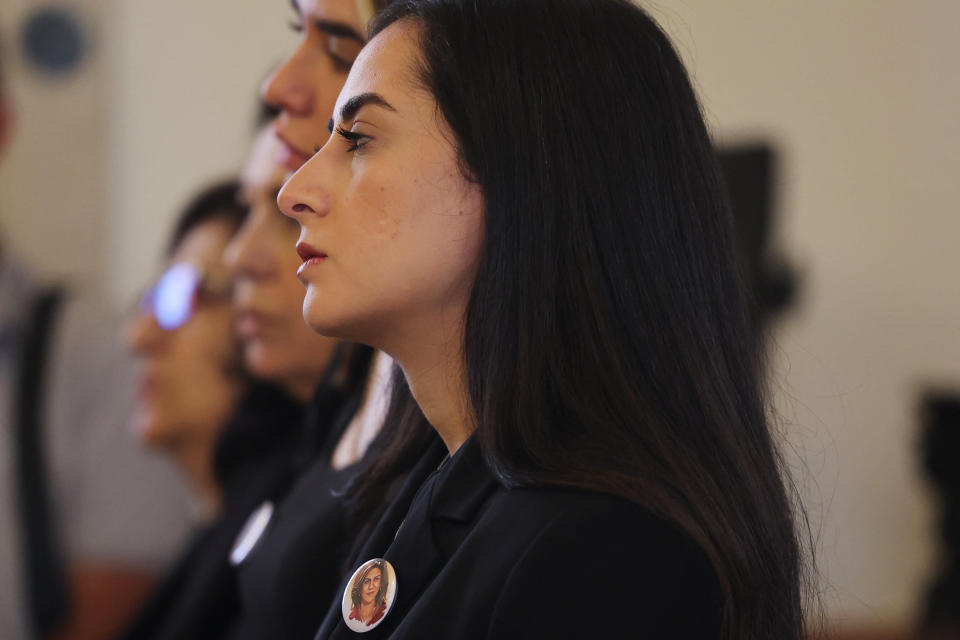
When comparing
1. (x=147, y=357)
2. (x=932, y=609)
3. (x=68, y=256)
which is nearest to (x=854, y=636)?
(x=932, y=609)

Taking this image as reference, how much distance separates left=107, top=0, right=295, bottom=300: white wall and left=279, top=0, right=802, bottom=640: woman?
3.77 meters

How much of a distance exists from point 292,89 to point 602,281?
22.5 inches

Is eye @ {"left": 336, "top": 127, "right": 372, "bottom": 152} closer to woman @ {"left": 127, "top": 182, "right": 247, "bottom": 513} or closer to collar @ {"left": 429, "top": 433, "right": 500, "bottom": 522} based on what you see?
collar @ {"left": 429, "top": 433, "right": 500, "bottom": 522}

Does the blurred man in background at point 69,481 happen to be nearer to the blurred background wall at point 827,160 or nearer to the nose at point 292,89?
the nose at point 292,89

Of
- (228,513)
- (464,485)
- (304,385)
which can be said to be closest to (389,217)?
(464,485)

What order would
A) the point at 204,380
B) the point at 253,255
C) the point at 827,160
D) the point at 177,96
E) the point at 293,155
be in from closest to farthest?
the point at 293,155, the point at 253,255, the point at 204,380, the point at 827,160, the point at 177,96

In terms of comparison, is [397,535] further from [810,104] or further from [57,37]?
[57,37]

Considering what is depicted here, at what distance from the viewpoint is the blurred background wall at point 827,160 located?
4.45 m

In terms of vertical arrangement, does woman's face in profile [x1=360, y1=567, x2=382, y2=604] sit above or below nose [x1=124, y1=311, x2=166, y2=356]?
above

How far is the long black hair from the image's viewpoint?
3.41ft

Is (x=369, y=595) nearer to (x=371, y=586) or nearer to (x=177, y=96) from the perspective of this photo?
(x=371, y=586)

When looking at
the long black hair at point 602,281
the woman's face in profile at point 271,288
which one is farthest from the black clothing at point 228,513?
the long black hair at point 602,281

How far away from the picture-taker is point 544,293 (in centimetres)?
107

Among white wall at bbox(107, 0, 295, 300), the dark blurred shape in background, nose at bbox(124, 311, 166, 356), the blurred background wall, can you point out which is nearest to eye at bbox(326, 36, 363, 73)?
nose at bbox(124, 311, 166, 356)
